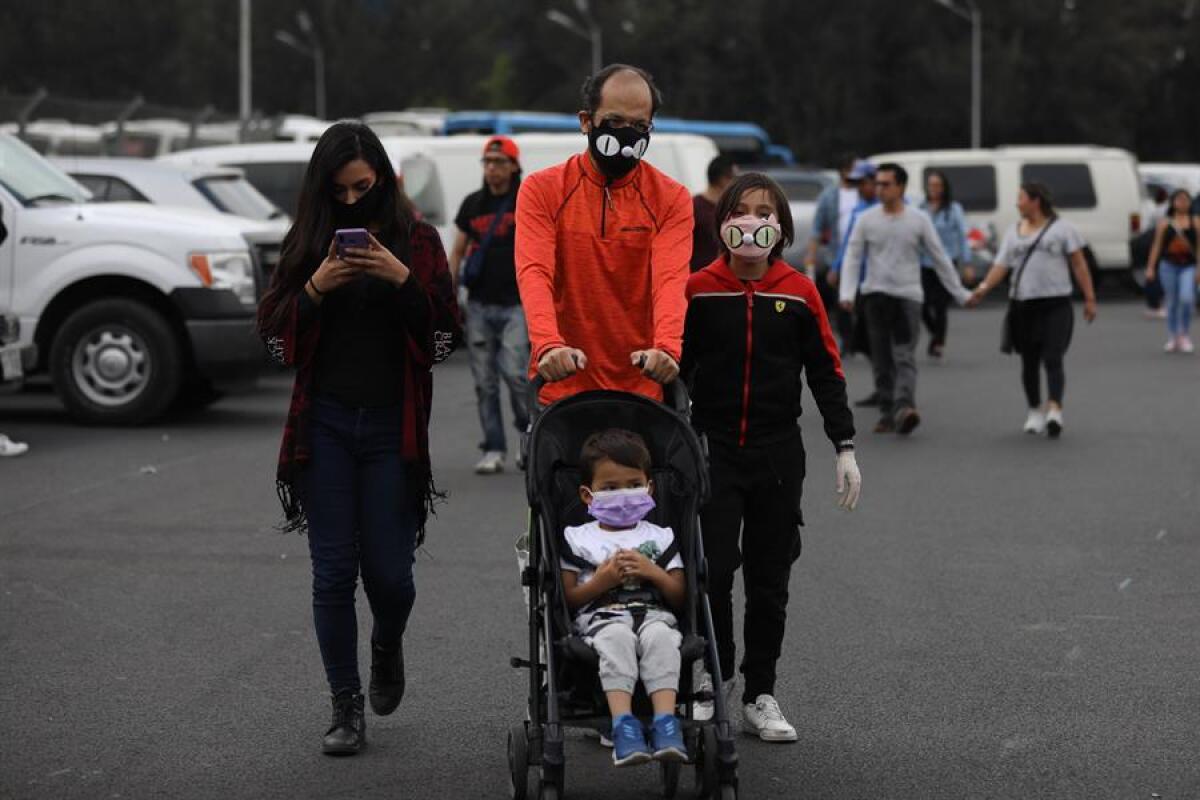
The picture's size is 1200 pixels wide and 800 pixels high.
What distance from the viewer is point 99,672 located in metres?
7.18

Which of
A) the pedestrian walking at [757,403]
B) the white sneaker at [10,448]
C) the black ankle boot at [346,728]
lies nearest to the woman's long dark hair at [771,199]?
the pedestrian walking at [757,403]

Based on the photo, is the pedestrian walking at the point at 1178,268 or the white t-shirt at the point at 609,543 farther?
the pedestrian walking at the point at 1178,268

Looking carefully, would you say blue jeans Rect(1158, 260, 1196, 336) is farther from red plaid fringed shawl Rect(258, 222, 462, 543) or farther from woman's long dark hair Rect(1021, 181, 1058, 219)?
red plaid fringed shawl Rect(258, 222, 462, 543)

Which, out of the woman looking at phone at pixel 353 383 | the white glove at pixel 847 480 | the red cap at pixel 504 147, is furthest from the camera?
the red cap at pixel 504 147

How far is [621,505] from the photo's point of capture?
18.3 feet

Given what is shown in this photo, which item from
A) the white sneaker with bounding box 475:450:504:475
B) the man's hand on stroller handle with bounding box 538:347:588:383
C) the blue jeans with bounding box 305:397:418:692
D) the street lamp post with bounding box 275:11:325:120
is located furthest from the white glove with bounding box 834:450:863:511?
the street lamp post with bounding box 275:11:325:120

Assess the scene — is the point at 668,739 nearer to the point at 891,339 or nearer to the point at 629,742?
the point at 629,742

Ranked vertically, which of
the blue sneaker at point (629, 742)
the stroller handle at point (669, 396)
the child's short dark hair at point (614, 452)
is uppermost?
the stroller handle at point (669, 396)

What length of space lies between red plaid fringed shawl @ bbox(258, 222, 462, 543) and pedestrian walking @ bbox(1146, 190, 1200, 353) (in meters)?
17.0

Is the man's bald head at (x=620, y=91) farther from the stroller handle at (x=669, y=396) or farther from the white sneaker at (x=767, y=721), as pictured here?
the white sneaker at (x=767, y=721)

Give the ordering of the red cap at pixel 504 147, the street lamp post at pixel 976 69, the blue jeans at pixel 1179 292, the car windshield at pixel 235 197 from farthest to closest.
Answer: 1. the street lamp post at pixel 976 69
2. the blue jeans at pixel 1179 292
3. the car windshield at pixel 235 197
4. the red cap at pixel 504 147

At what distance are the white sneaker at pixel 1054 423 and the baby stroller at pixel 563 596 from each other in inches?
345

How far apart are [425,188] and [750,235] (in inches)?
596

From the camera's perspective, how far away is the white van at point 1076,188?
3222 cm
